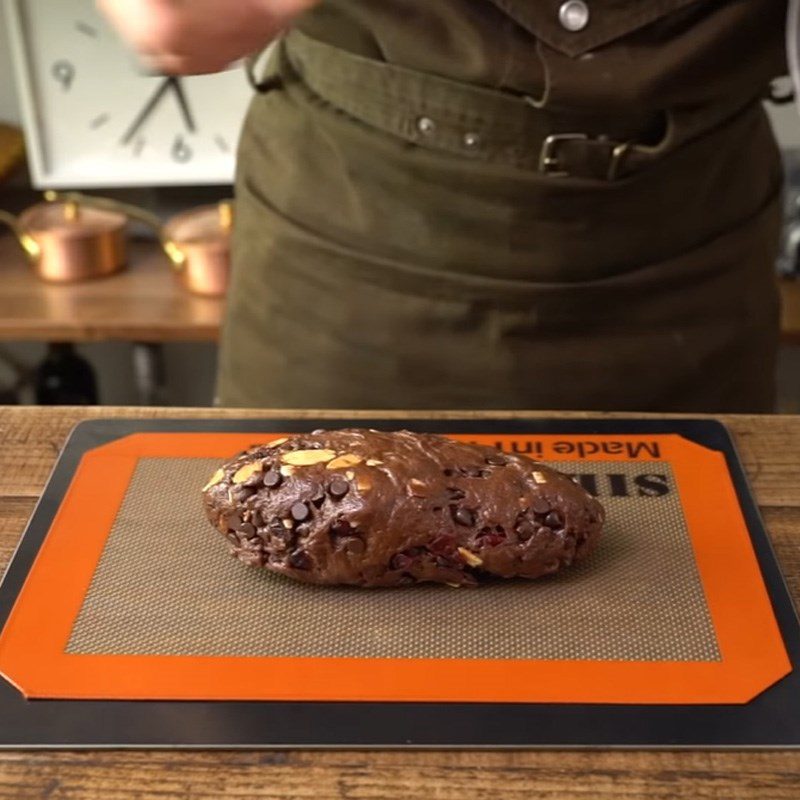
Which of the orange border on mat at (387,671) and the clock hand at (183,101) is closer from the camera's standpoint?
the orange border on mat at (387,671)

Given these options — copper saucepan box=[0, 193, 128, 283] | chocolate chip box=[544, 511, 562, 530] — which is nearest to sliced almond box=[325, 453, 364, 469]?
chocolate chip box=[544, 511, 562, 530]

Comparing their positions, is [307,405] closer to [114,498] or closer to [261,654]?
[114,498]

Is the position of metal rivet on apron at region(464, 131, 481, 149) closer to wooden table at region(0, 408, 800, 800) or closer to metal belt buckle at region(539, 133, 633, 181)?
metal belt buckle at region(539, 133, 633, 181)

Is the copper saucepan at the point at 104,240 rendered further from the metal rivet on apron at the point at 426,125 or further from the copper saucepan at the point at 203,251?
the metal rivet on apron at the point at 426,125

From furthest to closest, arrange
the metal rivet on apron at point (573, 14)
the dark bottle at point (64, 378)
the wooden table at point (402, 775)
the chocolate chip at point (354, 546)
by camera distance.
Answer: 1. the dark bottle at point (64, 378)
2. the metal rivet on apron at point (573, 14)
3. the chocolate chip at point (354, 546)
4. the wooden table at point (402, 775)

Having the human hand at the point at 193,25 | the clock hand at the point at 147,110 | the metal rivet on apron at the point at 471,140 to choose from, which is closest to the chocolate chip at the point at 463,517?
the human hand at the point at 193,25

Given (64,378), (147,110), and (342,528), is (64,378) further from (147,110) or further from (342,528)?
(342,528)

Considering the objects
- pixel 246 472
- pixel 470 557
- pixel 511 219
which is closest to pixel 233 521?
pixel 246 472
